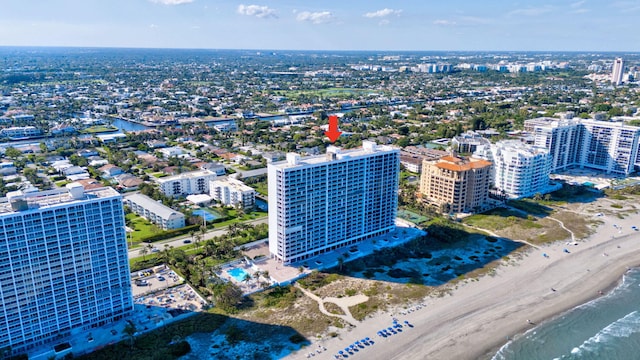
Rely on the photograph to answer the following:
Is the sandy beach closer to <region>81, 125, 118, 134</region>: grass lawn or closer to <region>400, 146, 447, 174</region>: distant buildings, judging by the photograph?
<region>400, 146, 447, 174</region>: distant buildings

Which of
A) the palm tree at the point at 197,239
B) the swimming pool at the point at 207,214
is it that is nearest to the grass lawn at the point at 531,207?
the swimming pool at the point at 207,214

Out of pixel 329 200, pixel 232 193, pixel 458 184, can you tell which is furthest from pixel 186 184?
pixel 458 184

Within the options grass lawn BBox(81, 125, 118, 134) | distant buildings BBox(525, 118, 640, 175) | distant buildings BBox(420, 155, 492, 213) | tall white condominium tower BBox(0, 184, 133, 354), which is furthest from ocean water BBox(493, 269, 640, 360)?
grass lawn BBox(81, 125, 118, 134)

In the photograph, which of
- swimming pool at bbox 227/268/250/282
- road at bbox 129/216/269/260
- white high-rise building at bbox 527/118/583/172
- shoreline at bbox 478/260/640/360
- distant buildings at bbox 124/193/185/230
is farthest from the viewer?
white high-rise building at bbox 527/118/583/172

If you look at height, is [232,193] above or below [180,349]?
above

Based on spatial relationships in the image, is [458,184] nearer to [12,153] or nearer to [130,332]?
[130,332]

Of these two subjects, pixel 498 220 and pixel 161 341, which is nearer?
pixel 161 341

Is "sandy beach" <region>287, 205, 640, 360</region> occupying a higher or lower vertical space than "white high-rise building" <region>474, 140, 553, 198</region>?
lower
